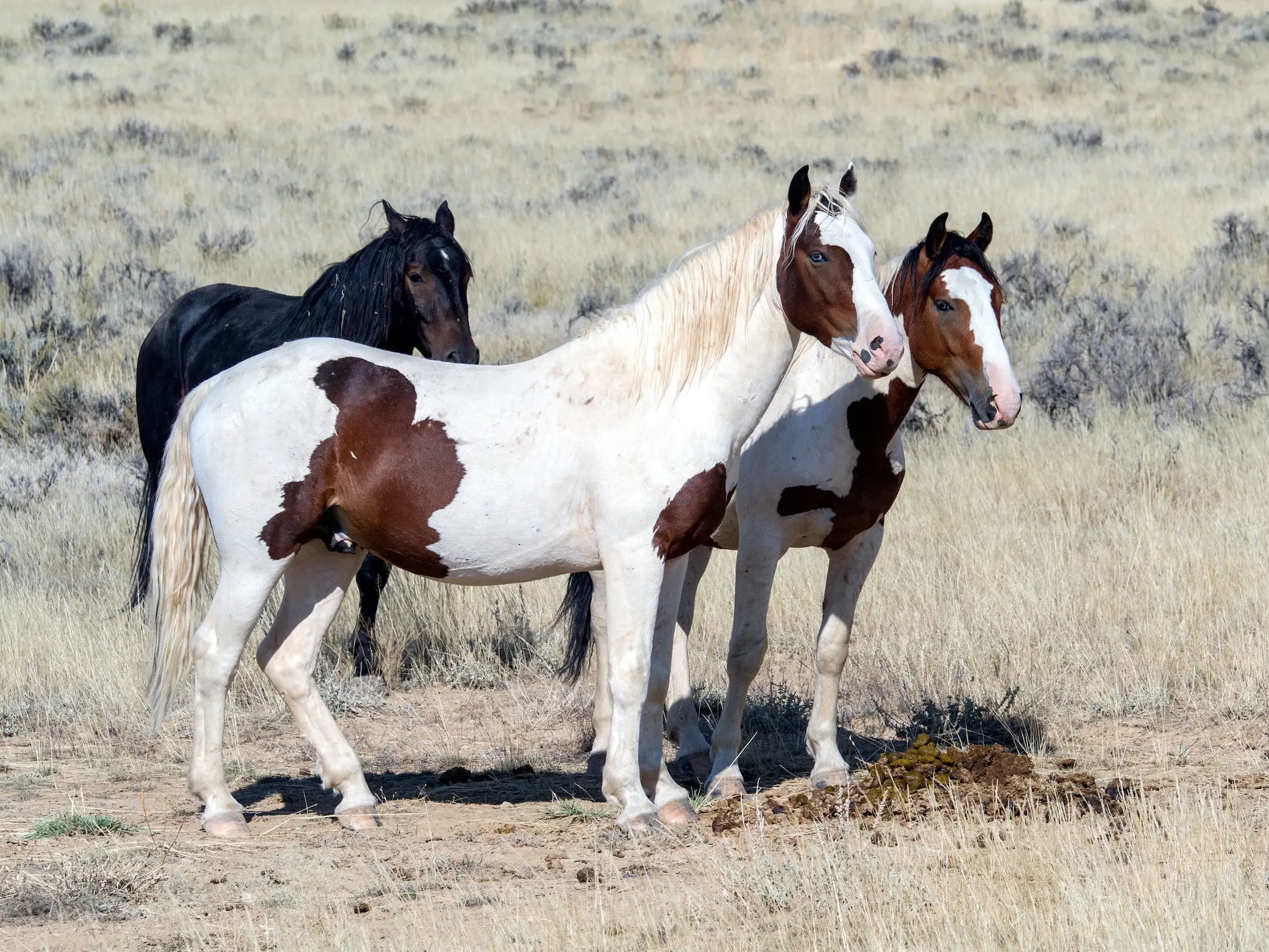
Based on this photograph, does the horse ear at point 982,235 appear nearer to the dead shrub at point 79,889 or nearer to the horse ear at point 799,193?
the horse ear at point 799,193

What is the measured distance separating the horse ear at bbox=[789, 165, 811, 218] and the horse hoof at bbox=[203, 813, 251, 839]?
2867mm

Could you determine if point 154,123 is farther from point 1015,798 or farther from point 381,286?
point 1015,798

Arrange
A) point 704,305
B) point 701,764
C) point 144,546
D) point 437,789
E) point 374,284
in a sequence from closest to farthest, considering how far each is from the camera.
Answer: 1. point 704,305
2. point 437,789
3. point 701,764
4. point 374,284
5. point 144,546

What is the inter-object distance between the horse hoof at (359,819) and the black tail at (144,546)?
2354mm

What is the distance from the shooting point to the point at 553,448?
5.12 m

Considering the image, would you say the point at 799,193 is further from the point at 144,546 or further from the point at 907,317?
the point at 144,546

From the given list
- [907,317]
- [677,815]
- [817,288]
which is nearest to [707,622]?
[677,815]

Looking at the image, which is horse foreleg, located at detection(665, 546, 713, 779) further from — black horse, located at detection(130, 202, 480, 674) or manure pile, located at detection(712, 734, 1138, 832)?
black horse, located at detection(130, 202, 480, 674)

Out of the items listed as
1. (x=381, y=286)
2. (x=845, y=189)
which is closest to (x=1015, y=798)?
(x=845, y=189)

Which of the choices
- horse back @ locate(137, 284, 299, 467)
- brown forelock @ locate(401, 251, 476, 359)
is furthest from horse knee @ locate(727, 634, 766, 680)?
horse back @ locate(137, 284, 299, 467)

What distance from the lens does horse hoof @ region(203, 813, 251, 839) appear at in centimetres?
524

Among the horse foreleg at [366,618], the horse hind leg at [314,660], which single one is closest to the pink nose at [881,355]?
the horse hind leg at [314,660]

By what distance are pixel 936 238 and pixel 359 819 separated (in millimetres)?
2961

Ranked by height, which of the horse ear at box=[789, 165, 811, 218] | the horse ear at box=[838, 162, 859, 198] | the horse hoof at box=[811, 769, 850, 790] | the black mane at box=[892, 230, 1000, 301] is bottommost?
the horse hoof at box=[811, 769, 850, 790]
